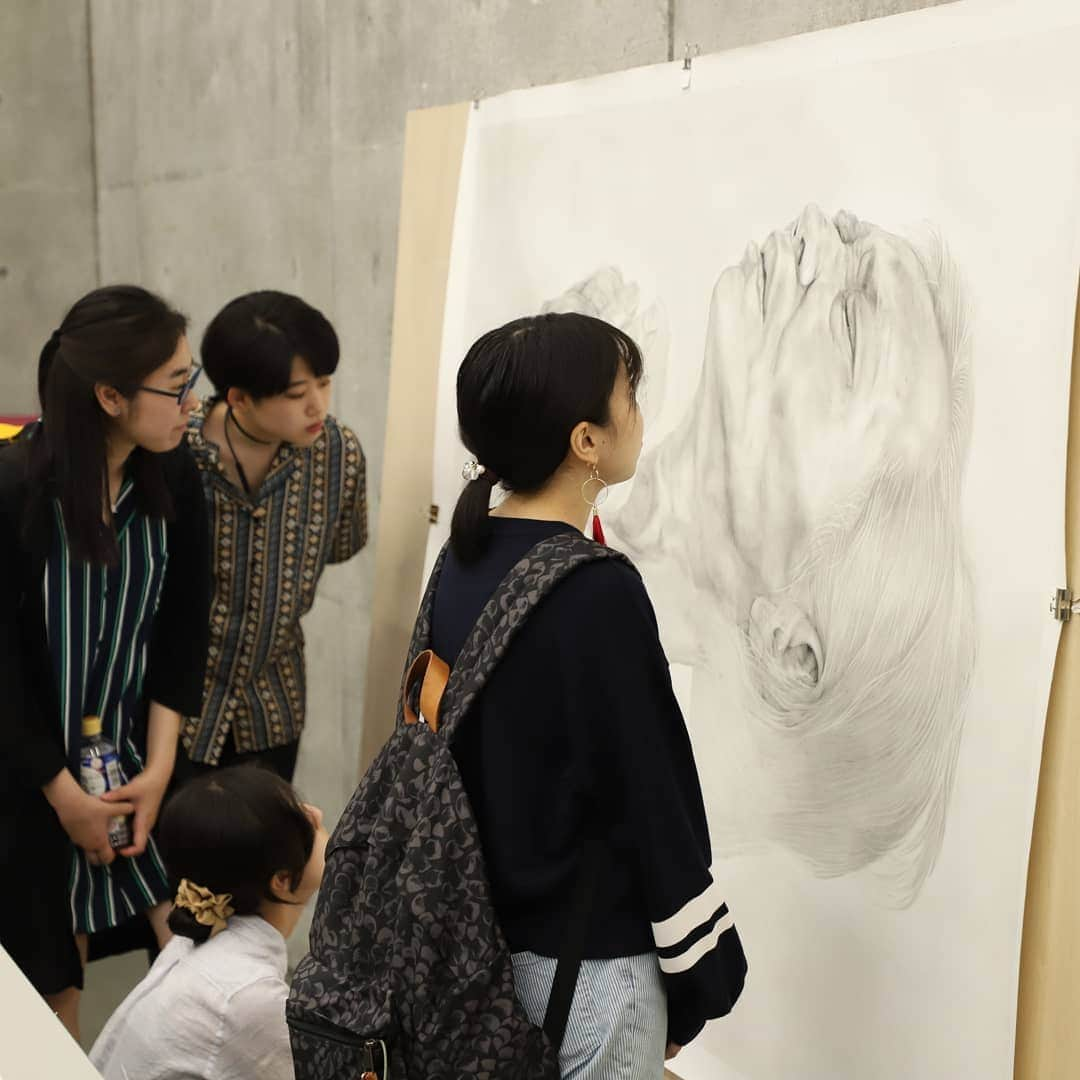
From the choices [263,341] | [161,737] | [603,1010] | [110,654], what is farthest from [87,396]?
[603,1010]

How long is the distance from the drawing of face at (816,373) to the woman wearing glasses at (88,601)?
0.90 m

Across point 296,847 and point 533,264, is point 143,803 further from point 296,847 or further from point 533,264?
point 533,264

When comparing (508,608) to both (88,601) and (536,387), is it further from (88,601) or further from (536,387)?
(88,601)

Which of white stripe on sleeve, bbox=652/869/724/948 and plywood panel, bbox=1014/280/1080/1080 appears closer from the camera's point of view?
white stripe on sleeve, bbox=652/869/724/948

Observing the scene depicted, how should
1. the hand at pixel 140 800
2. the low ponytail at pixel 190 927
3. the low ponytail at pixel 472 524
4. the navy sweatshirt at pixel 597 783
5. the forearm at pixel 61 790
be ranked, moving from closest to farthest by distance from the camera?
the navy sweatshirt at pixel 597 783
the low ponytail at pixel 472 524
the low ponytail at pixel 190 927
the forearm at pixel 61 790
the hand at pixel 140 800

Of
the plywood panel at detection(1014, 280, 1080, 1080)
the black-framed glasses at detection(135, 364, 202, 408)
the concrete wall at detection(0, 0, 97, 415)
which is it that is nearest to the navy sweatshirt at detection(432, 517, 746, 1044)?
the plywood panel at detection(1014, 280, 1080, 1080)

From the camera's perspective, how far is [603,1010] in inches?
57.6

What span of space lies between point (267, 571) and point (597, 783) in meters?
1.28

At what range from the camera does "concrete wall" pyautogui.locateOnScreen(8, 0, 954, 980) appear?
100 inches

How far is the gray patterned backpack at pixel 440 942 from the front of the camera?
1.44m

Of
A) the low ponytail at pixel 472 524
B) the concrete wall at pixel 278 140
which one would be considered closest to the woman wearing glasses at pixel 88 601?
the concrete wall at pixel 278 140

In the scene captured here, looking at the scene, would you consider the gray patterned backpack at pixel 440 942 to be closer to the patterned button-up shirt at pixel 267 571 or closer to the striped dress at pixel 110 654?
the striped dress at pixel 110 654

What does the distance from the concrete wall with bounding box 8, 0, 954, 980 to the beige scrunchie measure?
91 cm

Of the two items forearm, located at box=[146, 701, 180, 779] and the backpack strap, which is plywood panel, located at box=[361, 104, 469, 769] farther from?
the backpack strap
